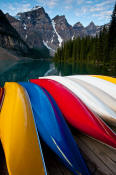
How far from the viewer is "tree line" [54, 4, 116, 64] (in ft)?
100

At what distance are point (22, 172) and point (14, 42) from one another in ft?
487

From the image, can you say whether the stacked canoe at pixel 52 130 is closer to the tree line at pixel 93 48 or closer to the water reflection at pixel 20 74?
the water reflection at pixel 20 74

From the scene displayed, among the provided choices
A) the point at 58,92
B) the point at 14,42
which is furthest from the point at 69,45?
the point at 14,42

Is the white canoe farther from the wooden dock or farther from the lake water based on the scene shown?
the lake water

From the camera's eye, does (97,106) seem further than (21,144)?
Yes

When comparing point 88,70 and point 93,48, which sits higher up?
point 93,48

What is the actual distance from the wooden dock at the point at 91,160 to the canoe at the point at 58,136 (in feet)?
0.56

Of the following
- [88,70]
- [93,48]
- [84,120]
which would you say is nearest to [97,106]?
[84,120]

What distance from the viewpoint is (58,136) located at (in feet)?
4.83

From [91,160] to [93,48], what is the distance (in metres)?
47.9

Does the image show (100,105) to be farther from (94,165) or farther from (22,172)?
(22,172)

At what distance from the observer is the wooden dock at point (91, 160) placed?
1364 mm

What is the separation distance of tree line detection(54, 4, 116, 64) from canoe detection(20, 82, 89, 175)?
31212 mm

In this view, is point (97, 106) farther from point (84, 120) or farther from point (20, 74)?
point (20, 74)
